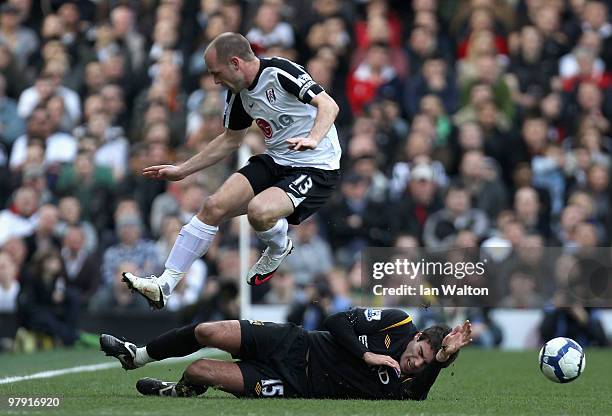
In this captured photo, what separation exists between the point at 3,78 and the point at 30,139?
5.28 feet

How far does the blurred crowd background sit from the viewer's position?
55.1 feet

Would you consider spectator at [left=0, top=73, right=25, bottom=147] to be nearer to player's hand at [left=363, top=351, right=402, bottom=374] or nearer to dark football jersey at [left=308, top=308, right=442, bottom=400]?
dark football jersey at [left=308, top=308, right=442, bottom=400]

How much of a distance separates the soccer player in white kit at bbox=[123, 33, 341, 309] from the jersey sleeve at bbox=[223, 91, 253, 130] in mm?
11

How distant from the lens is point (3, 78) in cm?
2036

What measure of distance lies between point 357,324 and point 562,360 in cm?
186

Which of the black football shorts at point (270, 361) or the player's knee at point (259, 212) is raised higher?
the player's knee at point (259, 212)

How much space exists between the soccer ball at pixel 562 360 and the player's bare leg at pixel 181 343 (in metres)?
2.51

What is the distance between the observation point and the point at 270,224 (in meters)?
10.3

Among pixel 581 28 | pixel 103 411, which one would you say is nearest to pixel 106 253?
pixel 581 28

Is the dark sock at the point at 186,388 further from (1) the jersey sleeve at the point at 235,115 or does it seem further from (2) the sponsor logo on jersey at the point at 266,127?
(1) the jersey sleeve at the point at 235,115

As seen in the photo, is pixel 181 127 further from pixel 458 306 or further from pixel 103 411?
pixel 103 411

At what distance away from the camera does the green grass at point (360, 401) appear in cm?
875

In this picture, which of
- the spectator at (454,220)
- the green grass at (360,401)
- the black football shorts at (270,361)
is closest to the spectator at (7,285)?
the green grass at (360,401)

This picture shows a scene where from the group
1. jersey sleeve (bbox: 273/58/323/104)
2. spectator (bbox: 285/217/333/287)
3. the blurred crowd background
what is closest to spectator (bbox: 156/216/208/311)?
the blurred crowd background
